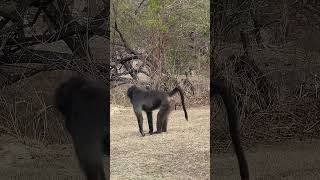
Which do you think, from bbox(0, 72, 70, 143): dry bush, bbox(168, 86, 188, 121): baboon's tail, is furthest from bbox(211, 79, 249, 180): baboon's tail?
bbox(0, 72, 70, 143): dry bush

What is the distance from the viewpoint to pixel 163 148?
13.5ft

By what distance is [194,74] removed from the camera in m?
4.46

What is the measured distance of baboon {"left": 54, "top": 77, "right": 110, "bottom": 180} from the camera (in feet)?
8.77

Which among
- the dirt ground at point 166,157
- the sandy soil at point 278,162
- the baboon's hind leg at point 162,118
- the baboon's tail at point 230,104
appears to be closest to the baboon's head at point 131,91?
the dirt ground at point 166,157

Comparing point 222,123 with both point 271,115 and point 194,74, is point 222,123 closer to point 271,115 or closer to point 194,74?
point 271,115

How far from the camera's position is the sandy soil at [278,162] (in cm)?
322

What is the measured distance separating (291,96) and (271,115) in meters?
0.19

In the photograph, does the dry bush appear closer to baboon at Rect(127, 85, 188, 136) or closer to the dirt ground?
the dirt ground

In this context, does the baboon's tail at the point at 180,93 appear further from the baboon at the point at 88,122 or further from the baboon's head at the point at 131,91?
the baboon at the point at 88,122

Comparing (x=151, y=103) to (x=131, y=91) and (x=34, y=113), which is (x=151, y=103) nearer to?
(x=131, y=91)

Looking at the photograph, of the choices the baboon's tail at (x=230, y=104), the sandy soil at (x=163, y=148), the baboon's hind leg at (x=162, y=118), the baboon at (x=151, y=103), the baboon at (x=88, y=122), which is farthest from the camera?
the baboon's hind leg at (x=162, y=118)

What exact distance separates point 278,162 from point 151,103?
119 centimetres

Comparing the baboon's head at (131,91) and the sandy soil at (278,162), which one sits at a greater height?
the baboon's head at (131,91)

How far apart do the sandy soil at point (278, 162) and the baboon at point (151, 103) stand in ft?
2.30
